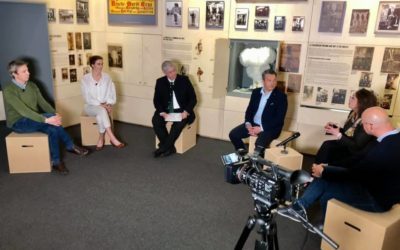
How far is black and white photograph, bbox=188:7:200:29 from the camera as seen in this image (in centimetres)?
478

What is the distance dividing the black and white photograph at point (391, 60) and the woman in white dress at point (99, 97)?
342 centimetres

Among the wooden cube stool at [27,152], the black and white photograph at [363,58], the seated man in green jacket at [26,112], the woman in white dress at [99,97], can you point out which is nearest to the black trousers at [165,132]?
the woman in white dress at [99,97]

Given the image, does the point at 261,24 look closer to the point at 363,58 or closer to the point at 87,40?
the point at 363,58

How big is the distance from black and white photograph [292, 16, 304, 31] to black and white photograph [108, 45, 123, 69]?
2.77 meters

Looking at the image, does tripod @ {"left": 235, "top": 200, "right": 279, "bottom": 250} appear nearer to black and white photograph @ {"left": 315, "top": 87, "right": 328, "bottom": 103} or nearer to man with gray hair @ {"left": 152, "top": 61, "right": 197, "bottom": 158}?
man with gray hair @ {"left": 152, "top": 61, "right": 197, "bottom": 158}

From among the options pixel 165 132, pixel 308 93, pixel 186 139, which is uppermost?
pixel 308 93

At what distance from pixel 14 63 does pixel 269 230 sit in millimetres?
3340

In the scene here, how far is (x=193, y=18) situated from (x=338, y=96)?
224 cm

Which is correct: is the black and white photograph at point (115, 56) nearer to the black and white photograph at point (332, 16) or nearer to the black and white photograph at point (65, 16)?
the black and white photograph at point (65, 16)

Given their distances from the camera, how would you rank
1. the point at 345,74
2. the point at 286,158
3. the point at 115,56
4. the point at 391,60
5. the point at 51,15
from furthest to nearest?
1. the point at 115,56
2. the point at 51,15
3. the point at 345,74
4. the point at 391,60
5. the point at 286,158

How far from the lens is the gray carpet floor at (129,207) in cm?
264

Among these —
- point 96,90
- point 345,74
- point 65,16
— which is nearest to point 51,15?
point 65,16

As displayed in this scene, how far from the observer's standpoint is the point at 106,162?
4121 mm

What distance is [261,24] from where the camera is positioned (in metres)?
4.41
